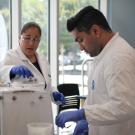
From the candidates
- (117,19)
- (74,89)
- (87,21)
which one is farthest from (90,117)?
(117,19)

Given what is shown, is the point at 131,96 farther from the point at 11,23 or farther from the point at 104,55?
the point at 11,23

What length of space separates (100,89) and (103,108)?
0.18 m

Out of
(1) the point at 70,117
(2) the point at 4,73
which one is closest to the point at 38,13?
(2) the point at 4,73

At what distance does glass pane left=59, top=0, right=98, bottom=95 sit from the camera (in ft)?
13.1

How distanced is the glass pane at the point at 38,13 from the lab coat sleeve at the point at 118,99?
8.22 feet

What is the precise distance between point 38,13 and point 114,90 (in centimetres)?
273

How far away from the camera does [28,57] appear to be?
2.32 m

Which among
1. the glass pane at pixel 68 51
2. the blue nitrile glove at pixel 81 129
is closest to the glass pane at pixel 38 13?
the glass pane at pixel 68 51

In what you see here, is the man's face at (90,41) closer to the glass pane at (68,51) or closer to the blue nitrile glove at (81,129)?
the blue nitrile glove at (81,129)

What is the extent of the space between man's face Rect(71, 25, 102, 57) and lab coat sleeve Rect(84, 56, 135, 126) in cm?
16

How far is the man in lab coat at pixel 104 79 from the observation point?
4.15 ft

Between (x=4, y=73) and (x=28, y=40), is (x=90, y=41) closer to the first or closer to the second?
(x=4, y=73)

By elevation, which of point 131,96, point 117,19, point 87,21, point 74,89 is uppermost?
point 117,19

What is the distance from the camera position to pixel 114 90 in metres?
1.26
